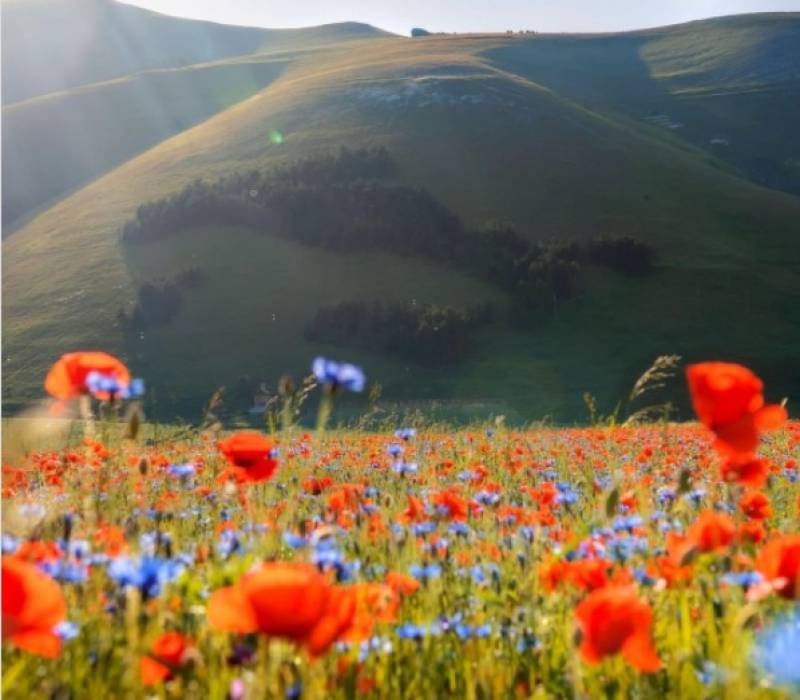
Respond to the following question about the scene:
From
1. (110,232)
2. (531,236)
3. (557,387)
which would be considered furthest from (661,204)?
(110,232)

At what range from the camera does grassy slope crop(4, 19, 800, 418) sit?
40.8 metres

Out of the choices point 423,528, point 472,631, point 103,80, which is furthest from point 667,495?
point 103,80

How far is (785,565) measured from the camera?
2312 mm

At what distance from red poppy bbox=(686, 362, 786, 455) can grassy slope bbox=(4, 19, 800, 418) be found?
3169 cm

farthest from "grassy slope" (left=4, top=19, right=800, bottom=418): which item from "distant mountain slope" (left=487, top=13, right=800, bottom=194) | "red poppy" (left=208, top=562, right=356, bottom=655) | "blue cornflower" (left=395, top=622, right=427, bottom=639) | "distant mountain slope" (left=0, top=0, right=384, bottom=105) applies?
"distant mountain slope" (left=0, top=0, right=384, bottom=105)

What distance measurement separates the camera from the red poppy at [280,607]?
60.8 inches

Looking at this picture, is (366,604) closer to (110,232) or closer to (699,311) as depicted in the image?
(699,311)

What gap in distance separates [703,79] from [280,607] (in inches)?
5115

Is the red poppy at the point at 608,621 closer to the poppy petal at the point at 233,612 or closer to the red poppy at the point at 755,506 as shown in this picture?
the poppy petal at the point at 233,612

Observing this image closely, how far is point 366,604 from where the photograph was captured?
2.34 metres

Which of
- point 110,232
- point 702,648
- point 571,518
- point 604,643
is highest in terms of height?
point 604,643

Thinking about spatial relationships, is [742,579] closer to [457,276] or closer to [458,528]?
[458,528]

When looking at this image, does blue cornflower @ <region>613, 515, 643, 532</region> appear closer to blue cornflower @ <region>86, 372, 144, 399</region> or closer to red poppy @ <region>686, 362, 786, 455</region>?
red poppy @ <region>686, 362, 786, 455</region>

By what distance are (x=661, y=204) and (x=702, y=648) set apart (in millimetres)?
58684
